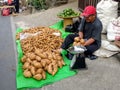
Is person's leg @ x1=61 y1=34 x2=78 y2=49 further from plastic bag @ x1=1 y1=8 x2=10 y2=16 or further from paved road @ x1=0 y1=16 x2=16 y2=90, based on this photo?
plastic bag @ x1=1 y1=8 x2=10 y2=16

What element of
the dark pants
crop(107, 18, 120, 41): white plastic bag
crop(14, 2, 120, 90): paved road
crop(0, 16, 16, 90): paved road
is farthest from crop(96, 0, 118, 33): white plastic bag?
crop(0, 16, 16, 90): paved road

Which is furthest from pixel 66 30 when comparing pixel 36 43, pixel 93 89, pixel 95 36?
pixel 93 89

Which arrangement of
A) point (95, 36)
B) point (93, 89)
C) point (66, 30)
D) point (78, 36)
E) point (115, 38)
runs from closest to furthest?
point (93, 89) → point (95, 36) → point (78, 36) → point (115, 38) → point (66, 30)

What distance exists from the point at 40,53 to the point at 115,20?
223 cm

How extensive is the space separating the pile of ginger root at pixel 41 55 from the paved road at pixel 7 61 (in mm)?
364

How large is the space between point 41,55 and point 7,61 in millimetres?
1296

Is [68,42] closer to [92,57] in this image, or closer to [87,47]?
[87,47]

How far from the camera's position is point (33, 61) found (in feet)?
17.0

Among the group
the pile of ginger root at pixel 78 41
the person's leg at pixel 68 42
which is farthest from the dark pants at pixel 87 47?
the pile of ginger root at pixel 78 41

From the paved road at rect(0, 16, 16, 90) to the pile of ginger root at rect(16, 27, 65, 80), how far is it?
0.36 meters

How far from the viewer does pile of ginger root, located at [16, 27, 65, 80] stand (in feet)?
16.1

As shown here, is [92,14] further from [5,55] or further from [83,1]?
[83,1]

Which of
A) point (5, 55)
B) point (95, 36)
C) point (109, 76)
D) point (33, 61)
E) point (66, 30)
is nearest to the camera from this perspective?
point (109, 76)

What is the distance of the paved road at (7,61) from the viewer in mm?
5164
